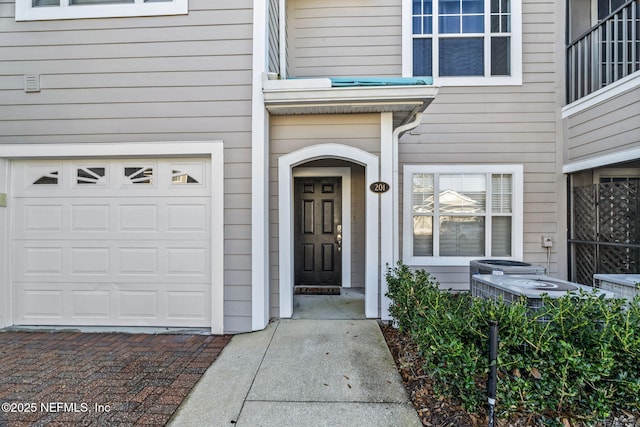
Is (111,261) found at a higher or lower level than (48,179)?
lower

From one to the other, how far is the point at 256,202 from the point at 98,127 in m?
2.25

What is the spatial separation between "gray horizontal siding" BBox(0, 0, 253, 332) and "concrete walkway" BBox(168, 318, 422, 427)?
2.27ft

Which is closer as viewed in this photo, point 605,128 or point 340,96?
point 340,96

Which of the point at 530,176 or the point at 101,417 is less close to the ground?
the point at 530,176

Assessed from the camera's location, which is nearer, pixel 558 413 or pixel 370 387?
pixel 558 413

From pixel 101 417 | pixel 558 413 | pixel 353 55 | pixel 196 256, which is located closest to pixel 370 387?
pixel 558 413

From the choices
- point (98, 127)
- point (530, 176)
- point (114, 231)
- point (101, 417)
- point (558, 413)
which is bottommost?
point (101, 417)

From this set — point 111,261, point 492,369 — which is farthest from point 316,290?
point 492,369

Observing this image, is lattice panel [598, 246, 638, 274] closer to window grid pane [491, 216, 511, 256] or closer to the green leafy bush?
window grid pane [491, 216, 511, 256]

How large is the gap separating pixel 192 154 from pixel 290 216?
147cm

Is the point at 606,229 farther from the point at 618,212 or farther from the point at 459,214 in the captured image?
the point at 459,214

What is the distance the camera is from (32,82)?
372 cm

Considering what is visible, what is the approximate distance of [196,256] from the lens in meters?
3.74

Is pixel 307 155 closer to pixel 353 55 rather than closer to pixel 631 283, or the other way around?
pixel 353 55
